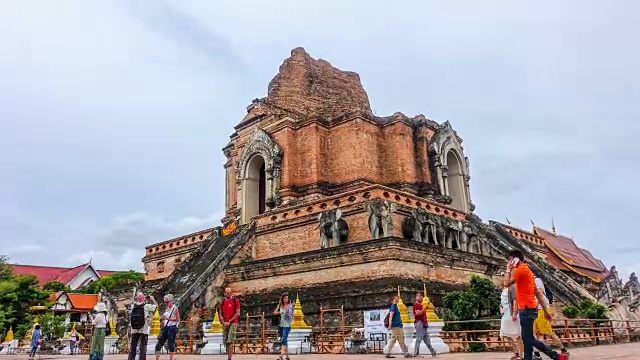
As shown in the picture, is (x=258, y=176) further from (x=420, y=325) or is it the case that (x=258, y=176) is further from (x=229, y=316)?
(x=420, y=325)

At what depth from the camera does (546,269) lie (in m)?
19.5

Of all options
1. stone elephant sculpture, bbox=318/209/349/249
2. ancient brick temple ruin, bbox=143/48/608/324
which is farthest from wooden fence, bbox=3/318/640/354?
stone elephant sculpture, bbox=318/209/349/249

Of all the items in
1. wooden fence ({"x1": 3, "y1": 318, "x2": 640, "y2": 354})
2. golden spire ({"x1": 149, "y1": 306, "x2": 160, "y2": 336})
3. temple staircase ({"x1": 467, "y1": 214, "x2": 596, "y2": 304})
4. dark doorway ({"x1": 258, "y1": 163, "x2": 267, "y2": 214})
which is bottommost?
wooden fence ({"x1": 3, "y1": 318, "x2": 640, "y2": 354})

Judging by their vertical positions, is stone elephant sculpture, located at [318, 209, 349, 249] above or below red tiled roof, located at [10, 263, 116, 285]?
below

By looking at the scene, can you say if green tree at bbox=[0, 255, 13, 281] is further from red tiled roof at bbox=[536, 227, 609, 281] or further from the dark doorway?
red tiled roof at bbox=[536, 227, 609, 281]

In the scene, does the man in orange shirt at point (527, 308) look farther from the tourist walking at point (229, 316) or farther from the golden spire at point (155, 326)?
the golden spire at point (155, 326)

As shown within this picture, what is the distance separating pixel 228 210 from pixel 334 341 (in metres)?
14.6

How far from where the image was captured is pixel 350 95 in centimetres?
2922

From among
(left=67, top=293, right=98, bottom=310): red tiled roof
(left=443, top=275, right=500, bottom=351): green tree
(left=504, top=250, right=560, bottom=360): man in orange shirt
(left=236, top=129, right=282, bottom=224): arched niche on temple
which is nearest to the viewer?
(left=504, top=250, right=560, bottom=360): man in orange shirt

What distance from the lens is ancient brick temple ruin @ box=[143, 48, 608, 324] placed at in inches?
603

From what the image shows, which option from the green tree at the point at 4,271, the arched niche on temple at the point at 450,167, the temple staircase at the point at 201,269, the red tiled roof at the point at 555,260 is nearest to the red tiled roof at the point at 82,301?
the green tree at the point at 4,271

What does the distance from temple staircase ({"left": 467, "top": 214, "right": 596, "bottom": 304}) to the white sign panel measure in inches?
249

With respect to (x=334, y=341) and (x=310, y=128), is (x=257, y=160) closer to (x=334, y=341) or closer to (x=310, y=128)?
(x=310, y=128)

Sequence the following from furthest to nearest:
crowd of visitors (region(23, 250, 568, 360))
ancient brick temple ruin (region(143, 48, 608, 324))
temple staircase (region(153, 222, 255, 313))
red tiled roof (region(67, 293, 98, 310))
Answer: red tiled roof (region(67, 293, 98, 310)), temple staircase (region(153, 222, 255, 313)), ancient brick temple ruin (region(143, 48, 608, 324)), crowd of visitors (region(23, 250, 568, 360))
